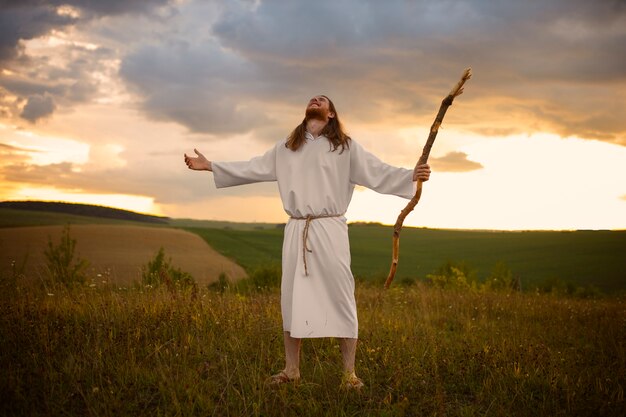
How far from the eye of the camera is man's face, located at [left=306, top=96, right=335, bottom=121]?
→ 5.06m

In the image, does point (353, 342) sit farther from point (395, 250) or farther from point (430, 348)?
point (430, 348)

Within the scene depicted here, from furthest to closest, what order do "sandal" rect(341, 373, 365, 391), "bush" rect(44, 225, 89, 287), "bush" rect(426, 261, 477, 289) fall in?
"bush" rect(426, 261, 477, 289), "bush" rect(44, 225, 89, 287), "sandal" rect(341, 373, 365, 391)

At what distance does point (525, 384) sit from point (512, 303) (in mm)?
6236

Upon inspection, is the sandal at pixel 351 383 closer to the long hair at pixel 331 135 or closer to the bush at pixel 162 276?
the long hair at pixel 331 135

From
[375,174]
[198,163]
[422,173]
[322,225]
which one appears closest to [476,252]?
[375,174]

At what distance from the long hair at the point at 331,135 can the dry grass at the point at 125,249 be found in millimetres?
17900

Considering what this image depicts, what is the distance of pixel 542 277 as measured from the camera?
121 feet

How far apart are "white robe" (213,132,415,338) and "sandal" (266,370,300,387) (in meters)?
0.46

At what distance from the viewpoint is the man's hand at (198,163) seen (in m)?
5.49

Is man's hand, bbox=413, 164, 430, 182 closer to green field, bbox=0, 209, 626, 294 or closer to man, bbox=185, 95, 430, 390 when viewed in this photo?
man, bbox=185, 95, 430, 390

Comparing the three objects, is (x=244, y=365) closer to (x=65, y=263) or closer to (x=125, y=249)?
(x=65, y=263)

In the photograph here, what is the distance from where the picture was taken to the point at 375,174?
5125mm

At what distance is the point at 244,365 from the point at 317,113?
2649 mm

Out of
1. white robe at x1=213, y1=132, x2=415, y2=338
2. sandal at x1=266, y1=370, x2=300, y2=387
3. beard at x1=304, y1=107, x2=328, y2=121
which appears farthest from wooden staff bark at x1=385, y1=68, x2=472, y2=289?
sandal at x1=266, y1=370, x2=300, y2=387
